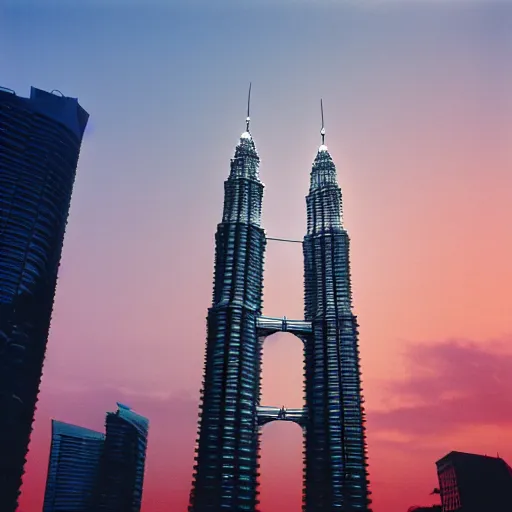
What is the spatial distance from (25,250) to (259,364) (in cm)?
8116

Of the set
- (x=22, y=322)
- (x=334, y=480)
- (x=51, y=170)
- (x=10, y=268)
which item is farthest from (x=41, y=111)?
(x=334, y=480)

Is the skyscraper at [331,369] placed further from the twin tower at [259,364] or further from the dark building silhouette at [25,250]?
the dark building silhouette at [25,250]

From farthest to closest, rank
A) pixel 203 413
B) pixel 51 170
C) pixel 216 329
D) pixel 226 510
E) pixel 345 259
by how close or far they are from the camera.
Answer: pixel 51 170 → pixel 345 259 → pixel 216 329 → pixel 203 413 → pixel 226 510

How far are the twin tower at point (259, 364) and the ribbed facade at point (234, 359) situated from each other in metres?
0.29

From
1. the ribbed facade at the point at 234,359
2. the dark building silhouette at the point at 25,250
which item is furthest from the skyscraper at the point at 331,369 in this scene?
the dark building silhouette at the point at 25,250

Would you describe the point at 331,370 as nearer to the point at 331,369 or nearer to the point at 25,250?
the point at 331,369

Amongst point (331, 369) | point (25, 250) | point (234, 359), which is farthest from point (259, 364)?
point (25, 250)

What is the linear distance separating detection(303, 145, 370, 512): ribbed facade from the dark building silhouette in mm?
84761

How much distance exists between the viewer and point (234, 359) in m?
157

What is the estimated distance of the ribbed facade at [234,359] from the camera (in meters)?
141

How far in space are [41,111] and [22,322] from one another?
77.0 meters

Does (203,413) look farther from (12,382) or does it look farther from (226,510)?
(12,382)

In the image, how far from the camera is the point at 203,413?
15162 centimetres

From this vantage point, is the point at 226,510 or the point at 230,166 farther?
the point at 230,166
